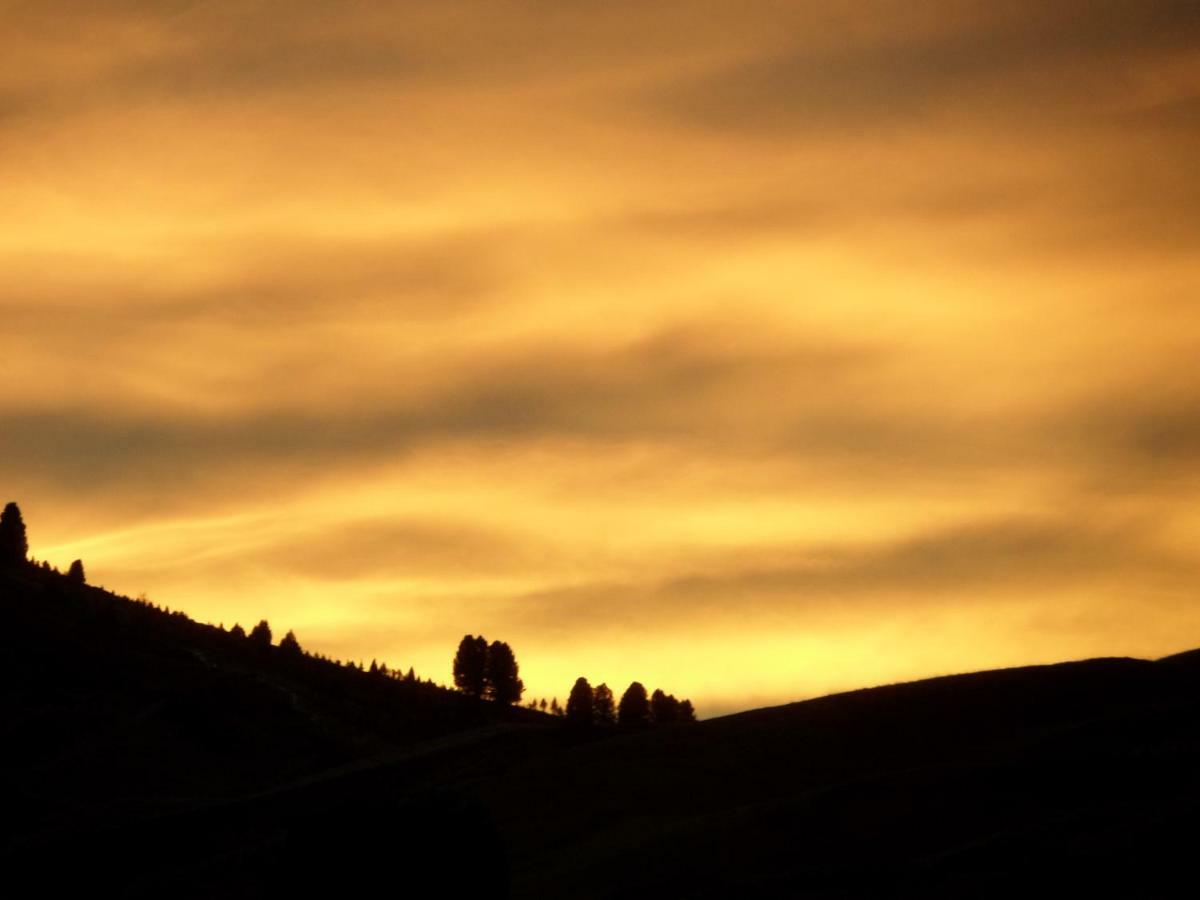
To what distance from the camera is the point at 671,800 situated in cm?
7894

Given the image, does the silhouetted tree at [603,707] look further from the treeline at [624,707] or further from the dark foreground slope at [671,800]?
the dark foreground slope at [671,800]

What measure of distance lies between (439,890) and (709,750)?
40086 millimetres

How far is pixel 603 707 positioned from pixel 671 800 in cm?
11735

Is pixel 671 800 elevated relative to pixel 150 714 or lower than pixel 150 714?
lower

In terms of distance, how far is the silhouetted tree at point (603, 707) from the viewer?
620ft

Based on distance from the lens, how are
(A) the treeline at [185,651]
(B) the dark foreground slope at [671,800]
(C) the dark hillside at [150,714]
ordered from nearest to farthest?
(B) the dark foreground slope at [671,800] → (C) the dark hillside at [150,714] → (A) the treeline at [185,651]

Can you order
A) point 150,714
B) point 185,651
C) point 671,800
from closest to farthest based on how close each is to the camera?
1. point 671,800
2. point 150,714
3. point 185,651

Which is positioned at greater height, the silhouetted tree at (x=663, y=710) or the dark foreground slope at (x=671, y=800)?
the silhouetted tree at (x=663, y=710)

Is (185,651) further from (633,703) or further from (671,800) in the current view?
(671,800)

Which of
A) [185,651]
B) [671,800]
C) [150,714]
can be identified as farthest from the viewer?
[185,651]

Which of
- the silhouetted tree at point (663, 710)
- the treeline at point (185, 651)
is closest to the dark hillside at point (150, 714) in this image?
the treeline at point (185, 651)

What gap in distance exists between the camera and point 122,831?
94125mm

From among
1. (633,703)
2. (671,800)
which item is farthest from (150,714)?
(671,800)

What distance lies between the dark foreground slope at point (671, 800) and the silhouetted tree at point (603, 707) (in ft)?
180
